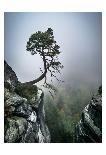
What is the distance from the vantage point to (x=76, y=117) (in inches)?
224

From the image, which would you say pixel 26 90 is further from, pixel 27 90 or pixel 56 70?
pixel 56 70

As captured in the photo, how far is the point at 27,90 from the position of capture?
5660 millimetres

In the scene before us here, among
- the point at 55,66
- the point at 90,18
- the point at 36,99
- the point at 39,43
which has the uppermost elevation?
the point at 90,18

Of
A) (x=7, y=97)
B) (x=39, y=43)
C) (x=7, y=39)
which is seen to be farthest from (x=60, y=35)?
(x=7, y=97)

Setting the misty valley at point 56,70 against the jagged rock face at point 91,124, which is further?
the misty valley at point 56,70

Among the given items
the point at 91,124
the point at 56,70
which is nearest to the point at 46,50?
the point at 56,70

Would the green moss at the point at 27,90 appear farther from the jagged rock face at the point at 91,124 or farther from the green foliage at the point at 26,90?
the jagged rock face at the point at 91,124

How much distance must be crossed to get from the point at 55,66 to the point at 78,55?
1.35 ft

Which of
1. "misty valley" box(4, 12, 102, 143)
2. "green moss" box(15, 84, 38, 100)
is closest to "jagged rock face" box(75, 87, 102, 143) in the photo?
"misty valley" box(4, 12, 102, 143)

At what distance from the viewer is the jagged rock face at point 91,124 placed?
552 cm

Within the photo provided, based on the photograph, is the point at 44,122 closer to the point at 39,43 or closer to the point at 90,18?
the point at 39,43

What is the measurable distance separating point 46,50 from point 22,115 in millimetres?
1107

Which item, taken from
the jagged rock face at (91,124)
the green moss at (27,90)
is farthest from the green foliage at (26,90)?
the jagged rock face at (91,124)
